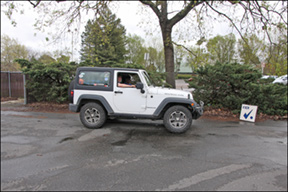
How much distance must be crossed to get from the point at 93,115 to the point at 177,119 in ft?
8.65

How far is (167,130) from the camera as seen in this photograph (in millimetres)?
5777

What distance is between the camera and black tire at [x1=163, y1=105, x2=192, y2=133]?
541 cm

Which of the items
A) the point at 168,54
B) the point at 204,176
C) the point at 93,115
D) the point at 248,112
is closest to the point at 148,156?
the point at 204,176

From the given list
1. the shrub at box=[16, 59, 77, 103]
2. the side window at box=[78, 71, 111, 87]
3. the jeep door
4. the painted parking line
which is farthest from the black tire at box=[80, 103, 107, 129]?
the shrub at box=[16, 59, 77, 103]

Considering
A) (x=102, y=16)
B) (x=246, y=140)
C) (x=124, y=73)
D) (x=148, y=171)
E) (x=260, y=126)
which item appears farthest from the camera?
(x=102, y=16)

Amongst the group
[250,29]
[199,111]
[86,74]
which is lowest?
[199,111]

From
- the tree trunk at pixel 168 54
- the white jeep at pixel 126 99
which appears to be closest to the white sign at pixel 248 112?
the white jeep at pixel 126 99

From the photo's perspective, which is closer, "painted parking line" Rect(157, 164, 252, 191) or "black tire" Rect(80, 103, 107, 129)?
"painted parking line" Rect(157, 164, 252, 191)

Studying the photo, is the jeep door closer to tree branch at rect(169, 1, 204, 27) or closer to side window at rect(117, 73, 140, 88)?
side window at rect(117, 73, 140, 88)

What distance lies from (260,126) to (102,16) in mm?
9090

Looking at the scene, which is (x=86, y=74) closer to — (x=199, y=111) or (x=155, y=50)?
(x=199, y=111)

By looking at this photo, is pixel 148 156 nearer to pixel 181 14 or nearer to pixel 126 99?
pixel 126 99

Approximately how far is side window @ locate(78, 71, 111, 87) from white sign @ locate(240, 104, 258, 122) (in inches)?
218

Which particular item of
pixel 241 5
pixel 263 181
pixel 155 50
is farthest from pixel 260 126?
pixel 155 50
